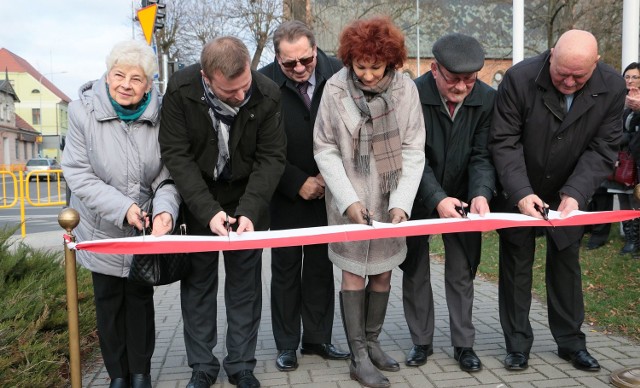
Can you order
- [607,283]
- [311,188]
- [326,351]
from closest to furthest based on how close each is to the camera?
[311,188] < [326,351] < [607,283]

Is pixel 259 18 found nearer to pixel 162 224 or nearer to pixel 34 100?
pixel 162 224

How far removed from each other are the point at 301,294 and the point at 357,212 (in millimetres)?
1109

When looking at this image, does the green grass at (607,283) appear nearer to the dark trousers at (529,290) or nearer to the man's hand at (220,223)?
the dark trousers at (529,290)

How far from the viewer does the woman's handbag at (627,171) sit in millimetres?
8164

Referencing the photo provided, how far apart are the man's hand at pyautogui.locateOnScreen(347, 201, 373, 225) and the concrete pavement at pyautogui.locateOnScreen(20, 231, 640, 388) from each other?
1070 millimetres

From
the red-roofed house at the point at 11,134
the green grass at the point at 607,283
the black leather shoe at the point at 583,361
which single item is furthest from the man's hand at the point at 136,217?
the red-roofed house at the point at 11,134

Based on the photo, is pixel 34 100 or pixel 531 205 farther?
pixel 34 100

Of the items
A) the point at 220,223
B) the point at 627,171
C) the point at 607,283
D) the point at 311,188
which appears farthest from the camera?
the point at 627,171

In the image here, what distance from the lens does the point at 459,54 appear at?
161 inches

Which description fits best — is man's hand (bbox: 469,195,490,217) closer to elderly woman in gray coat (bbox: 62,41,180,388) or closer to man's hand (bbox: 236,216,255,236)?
man's hand (bbox: 236,216,255,236)

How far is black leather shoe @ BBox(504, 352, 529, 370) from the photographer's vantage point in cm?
435

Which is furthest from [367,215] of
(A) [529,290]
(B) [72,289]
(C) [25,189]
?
(C) [25,189]

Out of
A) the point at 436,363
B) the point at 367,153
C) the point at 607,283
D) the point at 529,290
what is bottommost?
the point at 436,363

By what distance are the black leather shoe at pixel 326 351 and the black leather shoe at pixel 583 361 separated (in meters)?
1.51
